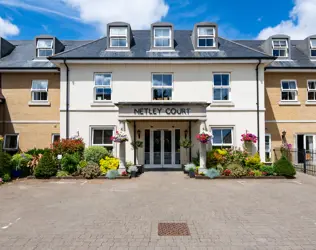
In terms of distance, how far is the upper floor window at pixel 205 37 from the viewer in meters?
15.3

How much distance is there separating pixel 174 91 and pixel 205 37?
4.46 meters

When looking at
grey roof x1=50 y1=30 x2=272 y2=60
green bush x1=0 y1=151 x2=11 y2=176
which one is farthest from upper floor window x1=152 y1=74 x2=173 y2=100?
green bush x1=0 y1=151 x2=11 y2=176

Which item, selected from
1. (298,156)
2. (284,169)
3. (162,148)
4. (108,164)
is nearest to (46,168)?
(108,164)

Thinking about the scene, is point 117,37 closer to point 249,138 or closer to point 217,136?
point 217,136

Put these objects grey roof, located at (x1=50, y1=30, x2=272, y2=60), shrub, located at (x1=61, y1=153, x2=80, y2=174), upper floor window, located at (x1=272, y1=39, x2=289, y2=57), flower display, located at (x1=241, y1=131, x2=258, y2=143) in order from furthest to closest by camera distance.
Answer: upper floor window, located at (x1=272, y1=39, x2=289, y2=57) < grey roof, located at (x1=50, y1=30, x2=272, y2=60) < flower display, located at (x1=241, y1=131, x2=258, y2=143) < shrub, located at (x1=61, y1=153, x2=80, y2=174)

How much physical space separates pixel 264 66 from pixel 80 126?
1232 centimetres

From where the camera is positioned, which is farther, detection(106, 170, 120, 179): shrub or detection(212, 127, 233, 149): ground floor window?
detection(212, 127, 233, 149): ground floor window

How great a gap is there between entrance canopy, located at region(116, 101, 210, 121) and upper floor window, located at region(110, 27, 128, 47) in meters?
5.23

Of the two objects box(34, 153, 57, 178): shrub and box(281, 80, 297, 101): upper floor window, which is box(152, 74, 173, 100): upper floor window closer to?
box(34, 153, 57, 178): shrub

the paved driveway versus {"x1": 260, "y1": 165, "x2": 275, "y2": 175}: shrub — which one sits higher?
{"x1": 260, "y1": 165, "x2": 275, "y2": 175}: shrub

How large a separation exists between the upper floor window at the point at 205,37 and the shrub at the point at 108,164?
938 centimetres

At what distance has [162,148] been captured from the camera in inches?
585

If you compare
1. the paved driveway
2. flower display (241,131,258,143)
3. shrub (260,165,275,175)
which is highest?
flower display (241,131,258,143)

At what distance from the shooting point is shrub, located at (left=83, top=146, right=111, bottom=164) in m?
12.8
